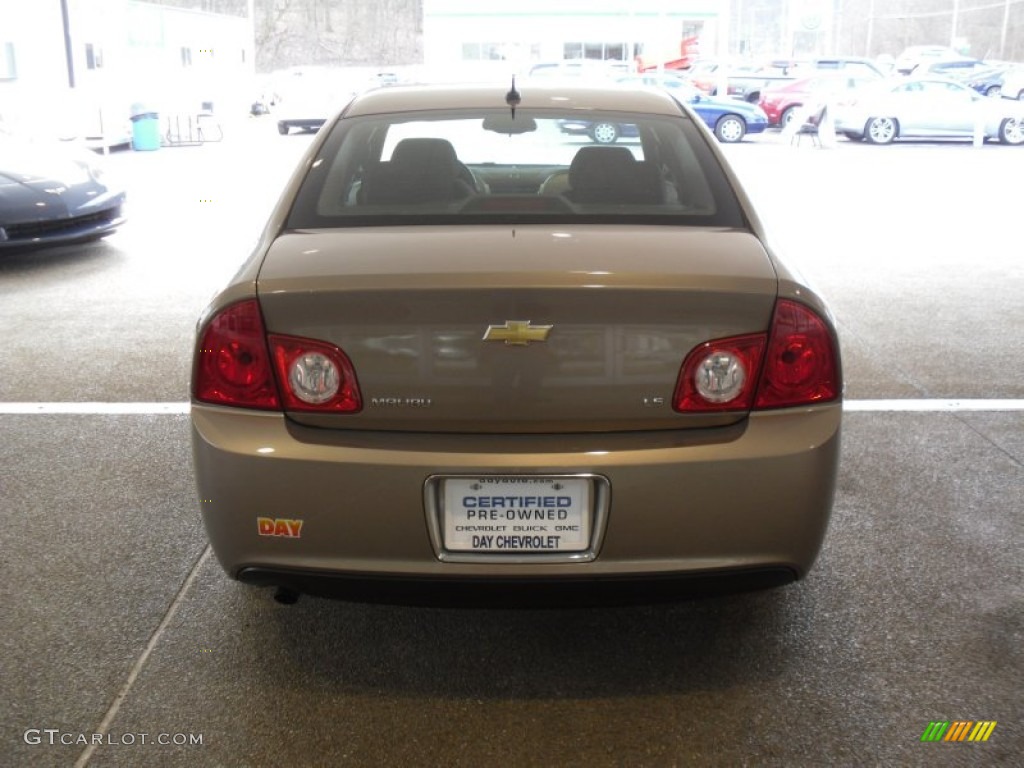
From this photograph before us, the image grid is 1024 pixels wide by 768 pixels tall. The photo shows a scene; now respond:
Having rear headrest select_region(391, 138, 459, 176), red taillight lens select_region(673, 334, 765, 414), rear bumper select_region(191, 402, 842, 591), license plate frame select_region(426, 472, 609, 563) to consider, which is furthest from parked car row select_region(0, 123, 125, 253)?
red taillight lens select_region(673, 334, 765, 414)

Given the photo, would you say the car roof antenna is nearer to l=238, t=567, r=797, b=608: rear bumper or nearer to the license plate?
the license plate

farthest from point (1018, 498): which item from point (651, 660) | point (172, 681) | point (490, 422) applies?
point (172, 681)

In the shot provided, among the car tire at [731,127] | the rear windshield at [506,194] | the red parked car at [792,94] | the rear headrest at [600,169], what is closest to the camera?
the rear windshield at [506,194]

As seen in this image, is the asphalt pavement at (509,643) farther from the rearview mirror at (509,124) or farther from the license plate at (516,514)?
the rearview mirror at (509,124)

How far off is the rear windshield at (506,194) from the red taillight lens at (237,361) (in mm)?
455

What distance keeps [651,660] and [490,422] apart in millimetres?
829

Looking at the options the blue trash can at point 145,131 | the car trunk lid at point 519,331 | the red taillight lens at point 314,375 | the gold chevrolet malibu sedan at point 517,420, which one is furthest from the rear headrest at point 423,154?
the blue trash can at point 145,131

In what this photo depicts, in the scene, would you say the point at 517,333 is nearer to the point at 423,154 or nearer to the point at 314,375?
the point at 314,375

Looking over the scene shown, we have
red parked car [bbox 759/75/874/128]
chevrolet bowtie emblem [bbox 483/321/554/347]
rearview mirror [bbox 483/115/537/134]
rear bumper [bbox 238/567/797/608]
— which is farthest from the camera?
red parked car [bbox 759/75/874/128]

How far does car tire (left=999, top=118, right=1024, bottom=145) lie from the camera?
68.6 ft

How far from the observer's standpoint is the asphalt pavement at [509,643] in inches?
92.0

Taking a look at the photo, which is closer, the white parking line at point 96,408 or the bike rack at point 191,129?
the white parking line at point 96,408

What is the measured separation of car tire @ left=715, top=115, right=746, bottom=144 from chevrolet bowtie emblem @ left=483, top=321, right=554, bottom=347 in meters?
21.0

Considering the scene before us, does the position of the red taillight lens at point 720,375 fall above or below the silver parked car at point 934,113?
above
